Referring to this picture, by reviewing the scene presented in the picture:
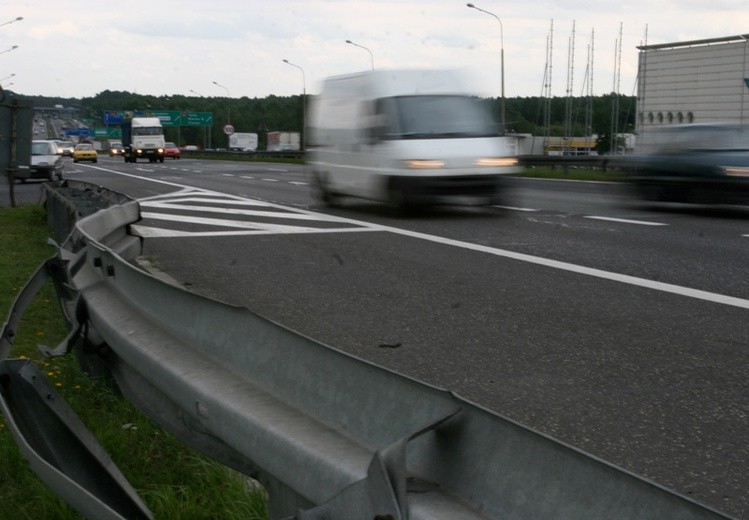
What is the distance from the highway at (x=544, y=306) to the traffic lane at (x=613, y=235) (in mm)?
35

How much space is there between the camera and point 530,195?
23406mm

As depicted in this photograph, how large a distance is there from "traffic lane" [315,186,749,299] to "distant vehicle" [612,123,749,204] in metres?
0.34

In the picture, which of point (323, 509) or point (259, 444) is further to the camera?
point (259, 444)

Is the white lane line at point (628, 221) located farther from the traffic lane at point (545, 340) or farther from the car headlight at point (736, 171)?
the traffic lane at point (545, 340)

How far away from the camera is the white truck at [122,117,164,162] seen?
→ 71.3 m

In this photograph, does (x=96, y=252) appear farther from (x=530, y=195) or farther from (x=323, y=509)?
(x=530, y=195)

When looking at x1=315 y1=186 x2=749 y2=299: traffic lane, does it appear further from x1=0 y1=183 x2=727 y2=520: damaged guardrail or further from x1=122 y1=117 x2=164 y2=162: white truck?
x1=122 y1=117 x2=164 y2=162: white truck

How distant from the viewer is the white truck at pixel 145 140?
71269 millimetres

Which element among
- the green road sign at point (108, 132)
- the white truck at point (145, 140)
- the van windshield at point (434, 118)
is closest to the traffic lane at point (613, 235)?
the van windshield at point (434, 118)

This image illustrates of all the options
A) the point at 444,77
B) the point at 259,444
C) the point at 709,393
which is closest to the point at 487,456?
the point at 259,444

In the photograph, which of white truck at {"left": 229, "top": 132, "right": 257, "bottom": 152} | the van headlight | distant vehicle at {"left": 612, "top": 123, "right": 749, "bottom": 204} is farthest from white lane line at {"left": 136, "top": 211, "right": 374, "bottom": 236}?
white truck at {"left": 229, "top": 132, "right": 257, "bottom": 152}

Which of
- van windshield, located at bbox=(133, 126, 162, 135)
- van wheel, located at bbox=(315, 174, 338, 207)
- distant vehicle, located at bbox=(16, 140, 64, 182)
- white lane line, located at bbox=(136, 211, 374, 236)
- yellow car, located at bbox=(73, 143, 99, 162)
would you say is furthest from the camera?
yellow car, located at bbox=(73, 143, 99, 162)

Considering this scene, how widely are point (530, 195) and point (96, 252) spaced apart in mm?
19333

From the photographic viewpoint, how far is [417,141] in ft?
55.4
